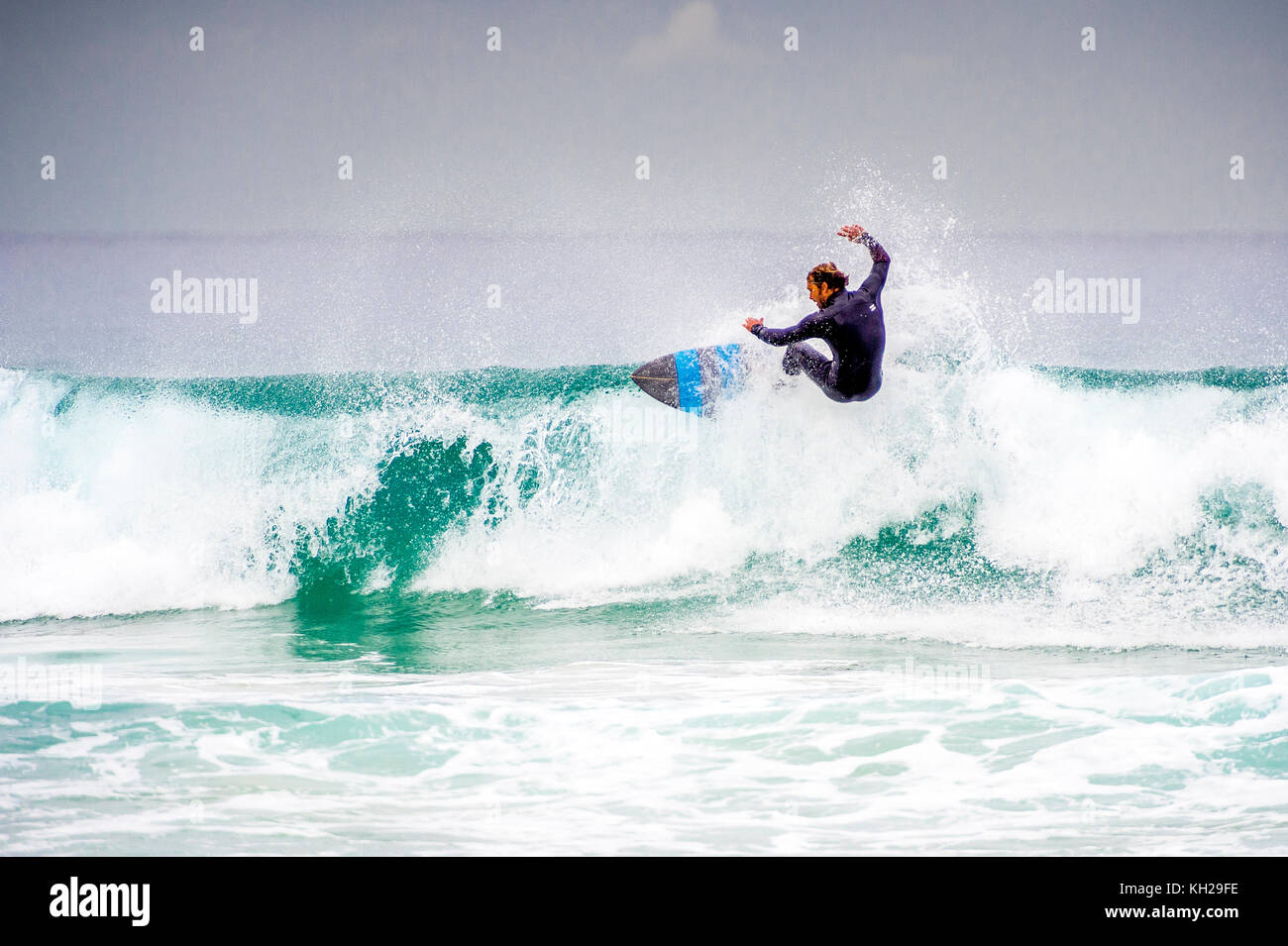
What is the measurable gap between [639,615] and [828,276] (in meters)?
2.32

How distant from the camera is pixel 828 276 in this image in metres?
5.56

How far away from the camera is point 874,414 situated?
23.3 ft

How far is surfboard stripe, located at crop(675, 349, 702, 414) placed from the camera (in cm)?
656

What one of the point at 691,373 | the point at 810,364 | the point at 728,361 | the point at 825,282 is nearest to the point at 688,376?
the point at 691,373

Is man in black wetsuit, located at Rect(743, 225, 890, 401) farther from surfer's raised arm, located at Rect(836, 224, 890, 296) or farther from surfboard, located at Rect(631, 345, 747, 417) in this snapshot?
surfboard, located at Rect(631, 345, 747, 417)

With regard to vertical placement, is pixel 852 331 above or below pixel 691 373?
above

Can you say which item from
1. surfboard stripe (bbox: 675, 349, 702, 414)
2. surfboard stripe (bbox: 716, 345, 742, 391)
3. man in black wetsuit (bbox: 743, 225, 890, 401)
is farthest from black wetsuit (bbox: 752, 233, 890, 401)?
surfboard stripe (bbox: 675, 349, 702, 414)

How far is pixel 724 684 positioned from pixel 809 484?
9.02 feet

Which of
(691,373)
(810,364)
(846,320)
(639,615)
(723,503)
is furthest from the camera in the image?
(723,503)

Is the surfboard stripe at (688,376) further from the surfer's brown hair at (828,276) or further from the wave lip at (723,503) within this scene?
the surfer's brown hair at (828,276)

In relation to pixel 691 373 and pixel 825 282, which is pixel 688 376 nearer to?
pixel 691 373

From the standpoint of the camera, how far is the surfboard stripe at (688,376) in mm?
6559

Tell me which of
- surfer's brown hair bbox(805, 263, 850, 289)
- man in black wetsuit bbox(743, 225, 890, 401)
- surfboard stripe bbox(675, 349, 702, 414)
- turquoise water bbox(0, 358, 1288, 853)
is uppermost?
surfer's brown hair bbox(805, 263, 850, 289)
